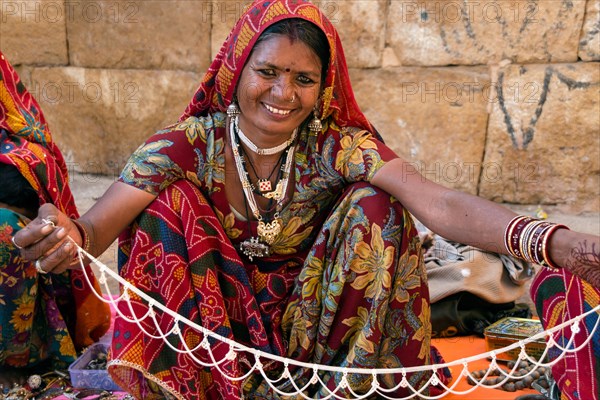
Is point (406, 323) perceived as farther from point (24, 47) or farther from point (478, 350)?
point (24, 47)

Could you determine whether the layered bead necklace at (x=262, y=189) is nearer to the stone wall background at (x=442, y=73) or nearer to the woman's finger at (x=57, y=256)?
the woman's finger at (x=57, y=256)

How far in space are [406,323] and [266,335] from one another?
1.51ft

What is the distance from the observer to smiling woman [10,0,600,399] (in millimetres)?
2047

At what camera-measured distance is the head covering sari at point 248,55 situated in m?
2.13

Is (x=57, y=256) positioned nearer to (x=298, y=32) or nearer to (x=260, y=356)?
(x=260, y=356)

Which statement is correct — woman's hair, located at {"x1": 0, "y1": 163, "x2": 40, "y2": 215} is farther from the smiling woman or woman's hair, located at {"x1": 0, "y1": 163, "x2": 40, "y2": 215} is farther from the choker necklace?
the choker necklace

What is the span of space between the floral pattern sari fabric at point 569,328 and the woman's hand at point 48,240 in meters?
1.34

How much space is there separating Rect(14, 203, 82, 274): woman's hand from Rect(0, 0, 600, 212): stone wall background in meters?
2.91

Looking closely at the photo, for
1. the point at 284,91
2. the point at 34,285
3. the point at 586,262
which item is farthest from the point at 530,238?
the point at 34,285

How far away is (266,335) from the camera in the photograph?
2172 mm

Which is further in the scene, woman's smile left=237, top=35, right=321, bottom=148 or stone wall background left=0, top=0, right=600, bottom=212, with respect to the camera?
stone wall background left=0, top=0, right=600, bottom=212

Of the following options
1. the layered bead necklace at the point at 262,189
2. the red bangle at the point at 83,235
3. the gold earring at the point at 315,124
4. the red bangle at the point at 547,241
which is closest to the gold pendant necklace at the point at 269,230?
the layered bead necklace at the point at 262,189

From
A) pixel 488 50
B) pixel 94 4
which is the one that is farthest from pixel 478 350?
pixel 94 4

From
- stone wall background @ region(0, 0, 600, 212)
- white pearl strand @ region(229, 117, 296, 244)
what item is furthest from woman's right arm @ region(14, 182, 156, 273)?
stone wall background @ region(0, 0, 600, 212)
